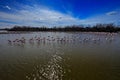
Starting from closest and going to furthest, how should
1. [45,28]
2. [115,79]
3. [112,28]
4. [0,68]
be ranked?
[115,79], [0,68], [112,28], [45,28]

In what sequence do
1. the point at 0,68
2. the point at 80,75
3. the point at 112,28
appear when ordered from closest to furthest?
1. the point at 80,75
2. the point at 0,68
3. the point at 112,28

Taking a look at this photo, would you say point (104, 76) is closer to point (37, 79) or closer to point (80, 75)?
point (80, 75)

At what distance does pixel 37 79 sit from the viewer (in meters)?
4.37

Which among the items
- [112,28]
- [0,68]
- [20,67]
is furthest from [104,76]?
[112,28]

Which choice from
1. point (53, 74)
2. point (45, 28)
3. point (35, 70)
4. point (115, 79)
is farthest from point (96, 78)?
point (45, 28)

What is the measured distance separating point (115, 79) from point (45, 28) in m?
71.2

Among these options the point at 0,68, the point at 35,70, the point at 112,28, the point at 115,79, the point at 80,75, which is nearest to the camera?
the point at 115,79

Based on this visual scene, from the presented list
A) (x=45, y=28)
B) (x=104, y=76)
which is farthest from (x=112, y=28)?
(x=104, y=76)

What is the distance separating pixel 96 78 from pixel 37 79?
2.56 metres

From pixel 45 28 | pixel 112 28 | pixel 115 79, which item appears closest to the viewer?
pixel 115 79

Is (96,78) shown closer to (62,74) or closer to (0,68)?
(62,74)

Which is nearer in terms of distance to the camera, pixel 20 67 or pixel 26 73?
pixel 26 73

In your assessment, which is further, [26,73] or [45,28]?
[45,28]

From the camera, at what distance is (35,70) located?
208 inches
